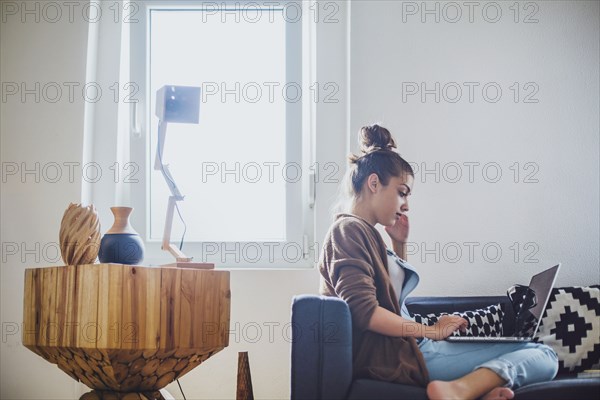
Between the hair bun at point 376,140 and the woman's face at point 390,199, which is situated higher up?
the hair bun at point 376,140

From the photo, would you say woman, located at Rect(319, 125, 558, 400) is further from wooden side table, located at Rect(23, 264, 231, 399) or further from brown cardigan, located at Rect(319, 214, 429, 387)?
wooden side table, located at Rect(23, 264, 231, 399)

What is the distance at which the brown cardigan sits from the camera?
229cm

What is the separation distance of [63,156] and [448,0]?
5.44ft

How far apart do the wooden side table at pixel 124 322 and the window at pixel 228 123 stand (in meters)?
0.82

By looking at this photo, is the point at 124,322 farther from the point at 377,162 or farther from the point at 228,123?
the point at 228,123

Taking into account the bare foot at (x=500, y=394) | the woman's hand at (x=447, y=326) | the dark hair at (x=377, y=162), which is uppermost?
the dark hair at (x=377, y=162)

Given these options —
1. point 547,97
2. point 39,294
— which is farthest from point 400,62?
point 39,294

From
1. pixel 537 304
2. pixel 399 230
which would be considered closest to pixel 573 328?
pixel 537 304

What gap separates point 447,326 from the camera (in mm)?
2531

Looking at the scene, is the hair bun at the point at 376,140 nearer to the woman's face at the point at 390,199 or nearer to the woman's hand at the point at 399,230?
the woman's face at the point at 390,199

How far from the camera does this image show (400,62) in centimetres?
319

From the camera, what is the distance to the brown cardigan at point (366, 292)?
229cm

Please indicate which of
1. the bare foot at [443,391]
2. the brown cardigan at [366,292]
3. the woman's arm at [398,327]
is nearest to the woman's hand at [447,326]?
the woman's arm at [398,327]

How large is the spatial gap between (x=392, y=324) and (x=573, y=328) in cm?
74
